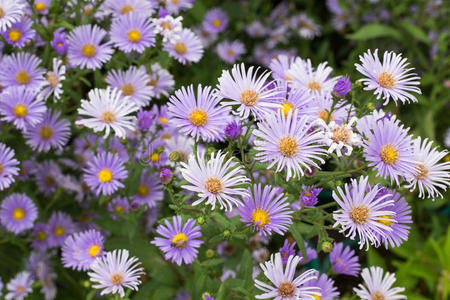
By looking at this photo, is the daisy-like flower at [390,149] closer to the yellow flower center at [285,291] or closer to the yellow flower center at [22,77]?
the yellow flower center at [285,291]

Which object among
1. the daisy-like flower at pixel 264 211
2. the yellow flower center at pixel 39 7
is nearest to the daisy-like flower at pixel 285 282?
the daisy-like flower at pixel 264 211

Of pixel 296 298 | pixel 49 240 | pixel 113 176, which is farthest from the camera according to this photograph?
pixel 49 240

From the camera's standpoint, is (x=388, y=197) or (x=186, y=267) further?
(x=186, y=267)

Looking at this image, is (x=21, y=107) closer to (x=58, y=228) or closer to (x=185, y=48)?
(x=58, y=228)

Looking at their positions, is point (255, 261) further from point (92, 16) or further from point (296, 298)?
A: point (92, 16)

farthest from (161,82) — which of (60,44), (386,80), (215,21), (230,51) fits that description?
(215,21)

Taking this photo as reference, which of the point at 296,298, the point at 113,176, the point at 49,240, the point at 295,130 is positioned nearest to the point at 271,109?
the point at 295,130
